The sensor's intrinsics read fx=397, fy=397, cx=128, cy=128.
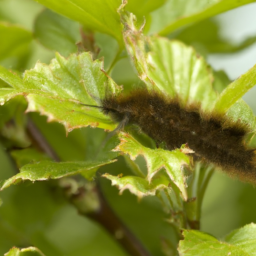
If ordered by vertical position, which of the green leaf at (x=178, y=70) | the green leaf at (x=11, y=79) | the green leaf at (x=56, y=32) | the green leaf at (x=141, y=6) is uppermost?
the green leaf at (x=141, y=6)

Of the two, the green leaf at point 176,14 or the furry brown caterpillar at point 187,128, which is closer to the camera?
the furry brown caterpillar at point 187,128

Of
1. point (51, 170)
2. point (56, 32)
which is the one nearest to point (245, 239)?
point (51, 170)

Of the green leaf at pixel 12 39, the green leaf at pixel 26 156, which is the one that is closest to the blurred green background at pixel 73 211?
the green leaf at pixel 12 39

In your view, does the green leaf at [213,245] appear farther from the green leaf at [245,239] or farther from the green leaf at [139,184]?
the green leaf at [139,184]

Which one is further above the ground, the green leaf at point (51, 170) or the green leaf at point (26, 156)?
the green leaf at point (51, 170)

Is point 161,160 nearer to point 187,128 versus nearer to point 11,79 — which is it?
point 187,128

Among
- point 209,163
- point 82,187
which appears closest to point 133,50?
point 209,163

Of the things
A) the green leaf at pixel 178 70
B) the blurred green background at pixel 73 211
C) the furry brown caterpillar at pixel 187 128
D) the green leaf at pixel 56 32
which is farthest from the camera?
the blurred green background at pixel 73 211
